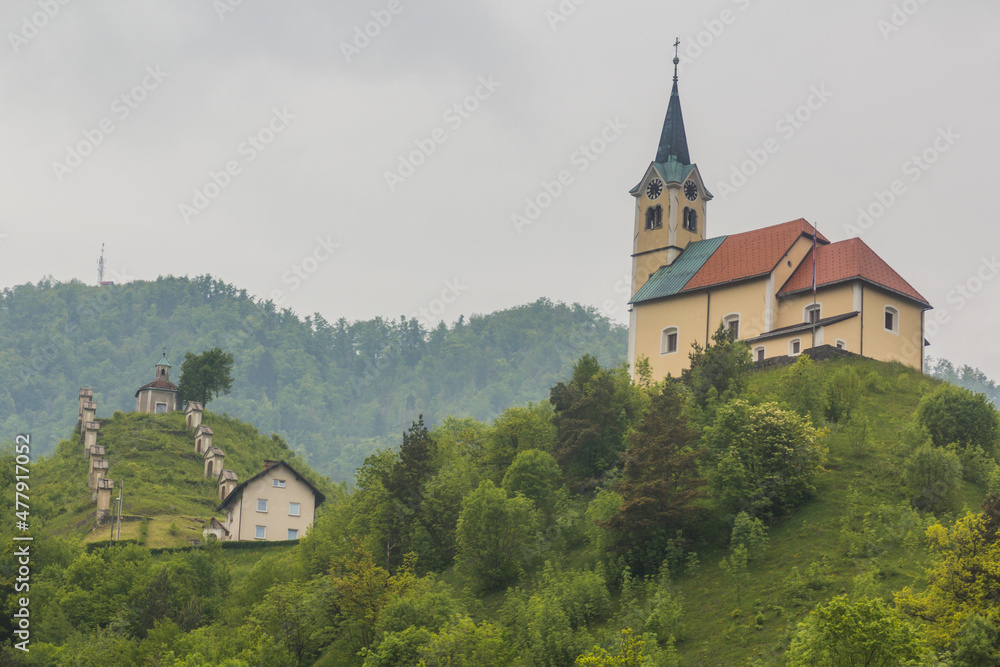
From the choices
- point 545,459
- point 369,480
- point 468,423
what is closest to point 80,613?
point 369,480

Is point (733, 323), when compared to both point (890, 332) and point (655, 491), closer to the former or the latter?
point (890, 332)

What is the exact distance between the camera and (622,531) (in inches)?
1661

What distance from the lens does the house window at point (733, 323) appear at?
62938mm

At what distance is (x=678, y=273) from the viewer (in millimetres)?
Answer: 68062

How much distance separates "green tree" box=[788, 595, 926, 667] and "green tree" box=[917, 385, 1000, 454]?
67.4 ft

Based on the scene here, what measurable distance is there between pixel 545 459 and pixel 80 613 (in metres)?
20.3

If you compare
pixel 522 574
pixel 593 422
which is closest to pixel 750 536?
pixel 522 574

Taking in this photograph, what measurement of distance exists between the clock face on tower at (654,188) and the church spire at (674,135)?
1.89 meters

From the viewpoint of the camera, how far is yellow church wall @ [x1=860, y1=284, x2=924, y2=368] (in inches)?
2307

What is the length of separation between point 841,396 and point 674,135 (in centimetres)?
2783

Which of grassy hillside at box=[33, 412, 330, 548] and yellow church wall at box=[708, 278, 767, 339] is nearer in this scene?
yellow church wall at box=[708, 278, 767, 339]

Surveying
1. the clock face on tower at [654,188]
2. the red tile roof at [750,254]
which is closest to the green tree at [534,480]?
the red tile roof at [750,254]

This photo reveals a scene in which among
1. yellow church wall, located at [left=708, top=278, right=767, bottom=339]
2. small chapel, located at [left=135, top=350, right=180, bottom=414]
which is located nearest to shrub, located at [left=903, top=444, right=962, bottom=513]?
yellow church wall, located at [left=708, top=278, right=767, bottom=339]

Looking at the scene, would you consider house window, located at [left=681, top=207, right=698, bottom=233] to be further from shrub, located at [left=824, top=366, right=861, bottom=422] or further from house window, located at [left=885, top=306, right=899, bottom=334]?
shrub, located at [left=824, top=366, right=861, bottom=422]
